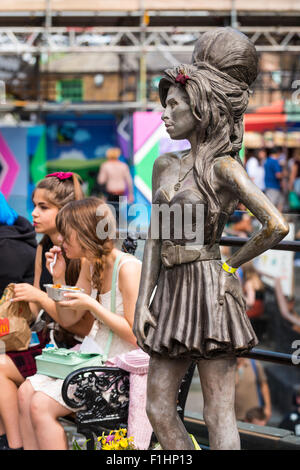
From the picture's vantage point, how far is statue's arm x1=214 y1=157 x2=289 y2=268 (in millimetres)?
2666

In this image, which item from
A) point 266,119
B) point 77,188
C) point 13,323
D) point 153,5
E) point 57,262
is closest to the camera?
point 13,323

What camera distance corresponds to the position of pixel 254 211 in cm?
270

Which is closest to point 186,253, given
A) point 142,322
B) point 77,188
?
point 142,322

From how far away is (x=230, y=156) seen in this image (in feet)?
9.37

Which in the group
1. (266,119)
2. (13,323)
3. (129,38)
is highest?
(129,38)

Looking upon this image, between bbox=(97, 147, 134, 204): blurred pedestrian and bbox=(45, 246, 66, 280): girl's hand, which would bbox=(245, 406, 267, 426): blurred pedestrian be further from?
bbox=(97, 147, 134, 204): blurred pedestrian

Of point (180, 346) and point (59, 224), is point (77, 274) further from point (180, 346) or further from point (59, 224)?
point (180, 346)

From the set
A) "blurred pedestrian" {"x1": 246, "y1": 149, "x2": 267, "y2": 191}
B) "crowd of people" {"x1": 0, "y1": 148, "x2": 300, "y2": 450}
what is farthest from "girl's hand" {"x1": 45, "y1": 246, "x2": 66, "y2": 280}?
"blurred pedestrian" {"x1": 246, "y1": 149, "x2": 267, "y2": 191}

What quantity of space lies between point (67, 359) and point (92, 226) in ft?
2.19

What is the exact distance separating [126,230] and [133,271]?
0.79 meters

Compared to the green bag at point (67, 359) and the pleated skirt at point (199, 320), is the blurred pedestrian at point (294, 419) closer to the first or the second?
the green bag at point (67, 359)

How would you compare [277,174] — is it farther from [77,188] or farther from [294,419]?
[77,188]

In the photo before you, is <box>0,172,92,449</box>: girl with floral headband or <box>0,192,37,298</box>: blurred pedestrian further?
<box>0,192,37,298</box>: blurred pedestrian

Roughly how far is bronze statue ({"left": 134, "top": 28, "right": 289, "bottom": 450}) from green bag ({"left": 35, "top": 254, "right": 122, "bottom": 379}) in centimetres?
92
